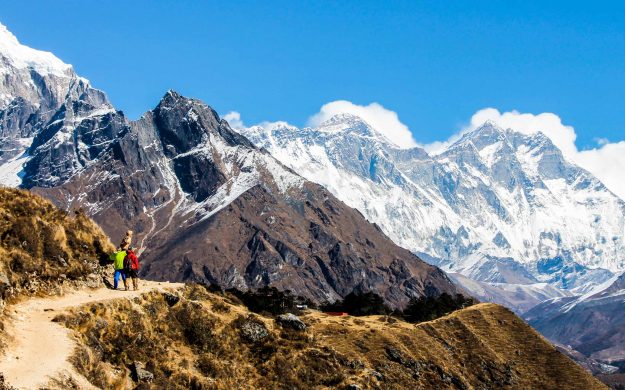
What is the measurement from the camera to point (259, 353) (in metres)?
57.4

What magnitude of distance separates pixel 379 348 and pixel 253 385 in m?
36.0

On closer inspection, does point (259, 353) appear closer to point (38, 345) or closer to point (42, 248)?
point (42, 248)

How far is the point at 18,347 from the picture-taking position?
37938 mm

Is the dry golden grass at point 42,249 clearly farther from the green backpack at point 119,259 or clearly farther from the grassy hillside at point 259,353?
the grassy hillside at point 259,353

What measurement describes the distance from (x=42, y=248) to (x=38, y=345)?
1309 centimetres

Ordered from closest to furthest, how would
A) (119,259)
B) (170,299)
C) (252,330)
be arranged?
(119,259)
(170,299)
(252,330)

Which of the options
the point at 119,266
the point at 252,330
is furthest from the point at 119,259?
the point at 252,330

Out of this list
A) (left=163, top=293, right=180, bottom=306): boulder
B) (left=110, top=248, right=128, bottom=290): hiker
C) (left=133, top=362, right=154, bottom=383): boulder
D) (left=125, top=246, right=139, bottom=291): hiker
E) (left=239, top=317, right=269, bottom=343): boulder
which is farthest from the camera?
(left=239, top=317, right=269, bottom=343): boulder

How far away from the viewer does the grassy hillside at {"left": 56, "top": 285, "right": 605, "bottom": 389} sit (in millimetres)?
44812

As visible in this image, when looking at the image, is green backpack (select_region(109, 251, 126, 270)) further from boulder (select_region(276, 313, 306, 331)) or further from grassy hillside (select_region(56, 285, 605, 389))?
boulder (select_region(276, 313, 306, 331))

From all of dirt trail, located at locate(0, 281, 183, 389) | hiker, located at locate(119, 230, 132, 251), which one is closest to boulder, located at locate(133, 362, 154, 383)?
dirt trail, located at locate(0, 281, 183, 389)

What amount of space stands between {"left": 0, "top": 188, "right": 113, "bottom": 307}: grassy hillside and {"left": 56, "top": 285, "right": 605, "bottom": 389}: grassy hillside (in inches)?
179

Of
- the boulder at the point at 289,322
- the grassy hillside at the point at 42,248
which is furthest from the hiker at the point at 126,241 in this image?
the boulder at the point at 289,322

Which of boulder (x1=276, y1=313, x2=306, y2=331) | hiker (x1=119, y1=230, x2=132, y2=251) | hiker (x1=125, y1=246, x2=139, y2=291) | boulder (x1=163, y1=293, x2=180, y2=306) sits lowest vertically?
boulder (x1=276, y1=313, x2=306, y2=331)
